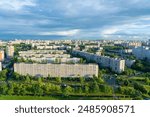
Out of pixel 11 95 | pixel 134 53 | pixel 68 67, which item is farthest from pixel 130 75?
pixel 134 53

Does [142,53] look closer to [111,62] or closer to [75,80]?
[111,62]

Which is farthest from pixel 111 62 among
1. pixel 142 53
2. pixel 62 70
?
pixel 142 53

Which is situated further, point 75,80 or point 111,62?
point 111,62

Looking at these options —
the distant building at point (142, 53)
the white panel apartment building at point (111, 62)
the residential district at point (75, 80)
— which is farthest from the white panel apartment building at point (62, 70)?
the distant building at point (142, 53)

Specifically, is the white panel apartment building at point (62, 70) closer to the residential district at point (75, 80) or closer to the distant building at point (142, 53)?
the residential district at point (75, 80)

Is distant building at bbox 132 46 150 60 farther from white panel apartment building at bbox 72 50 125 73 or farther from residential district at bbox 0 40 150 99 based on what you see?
white panel apartment building at bbox 72 50 125 73

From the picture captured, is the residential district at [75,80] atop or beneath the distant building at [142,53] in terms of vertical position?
beneath

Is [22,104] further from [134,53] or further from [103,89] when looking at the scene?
[134,53]

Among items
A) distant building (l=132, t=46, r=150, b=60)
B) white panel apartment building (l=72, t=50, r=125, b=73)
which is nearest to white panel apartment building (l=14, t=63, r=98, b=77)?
white panel apartment building (l=72, t=50, r=125, b=73)
